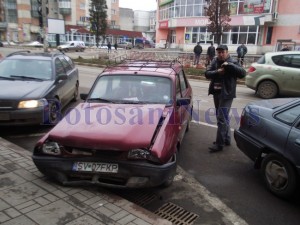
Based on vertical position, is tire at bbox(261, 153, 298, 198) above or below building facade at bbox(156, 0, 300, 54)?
below

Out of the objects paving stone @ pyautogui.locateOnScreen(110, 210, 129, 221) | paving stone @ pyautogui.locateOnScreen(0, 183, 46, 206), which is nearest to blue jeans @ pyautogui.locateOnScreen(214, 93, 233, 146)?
paving stone @ pyautogui.locateOnScreen(110, 210, 129, 221)

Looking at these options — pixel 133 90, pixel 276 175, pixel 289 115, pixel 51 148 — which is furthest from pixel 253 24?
pixel 51 148

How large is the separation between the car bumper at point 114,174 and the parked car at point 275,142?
1303 mm

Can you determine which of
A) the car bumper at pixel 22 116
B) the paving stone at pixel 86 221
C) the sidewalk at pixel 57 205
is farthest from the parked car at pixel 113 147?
the car bumper at pixel 22 116

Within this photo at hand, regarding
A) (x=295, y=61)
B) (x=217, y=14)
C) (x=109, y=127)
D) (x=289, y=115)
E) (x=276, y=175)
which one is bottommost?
(x=276, y=175)

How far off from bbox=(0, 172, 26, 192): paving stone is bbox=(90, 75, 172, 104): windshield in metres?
1.60

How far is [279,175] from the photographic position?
13.0 ft

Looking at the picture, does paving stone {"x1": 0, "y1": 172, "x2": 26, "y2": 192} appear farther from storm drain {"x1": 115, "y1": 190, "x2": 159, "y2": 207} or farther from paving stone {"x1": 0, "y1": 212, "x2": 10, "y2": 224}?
storm drain {"x1": 115, "y1": 190, "x2": 159, "y2": 207}

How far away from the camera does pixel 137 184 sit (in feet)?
11.8

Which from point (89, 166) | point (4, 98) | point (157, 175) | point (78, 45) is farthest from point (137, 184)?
point (78, 45)

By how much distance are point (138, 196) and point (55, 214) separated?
1100mm

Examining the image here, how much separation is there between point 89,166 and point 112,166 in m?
0.28

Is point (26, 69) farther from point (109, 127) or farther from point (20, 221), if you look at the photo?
point (20, 221)

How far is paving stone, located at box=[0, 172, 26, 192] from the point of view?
150 inches
